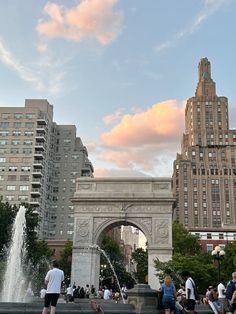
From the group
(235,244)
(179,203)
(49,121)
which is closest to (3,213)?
(235,244)

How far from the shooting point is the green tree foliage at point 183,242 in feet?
174

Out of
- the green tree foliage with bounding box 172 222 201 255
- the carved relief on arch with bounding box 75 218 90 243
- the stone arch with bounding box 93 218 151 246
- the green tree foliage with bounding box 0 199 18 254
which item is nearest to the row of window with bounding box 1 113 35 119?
the green tree foliage with bounding box 0 199 18 254

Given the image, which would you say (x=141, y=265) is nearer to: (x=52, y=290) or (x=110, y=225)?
(x=110, y=225)

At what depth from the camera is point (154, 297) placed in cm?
1438

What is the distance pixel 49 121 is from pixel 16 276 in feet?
204

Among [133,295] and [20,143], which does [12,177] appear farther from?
[133,295]

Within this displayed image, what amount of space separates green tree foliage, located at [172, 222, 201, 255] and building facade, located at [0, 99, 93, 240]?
30508 mm

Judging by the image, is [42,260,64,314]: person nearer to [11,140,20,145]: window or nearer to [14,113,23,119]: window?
[11,140,20,145]: window

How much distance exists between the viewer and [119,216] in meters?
37.0

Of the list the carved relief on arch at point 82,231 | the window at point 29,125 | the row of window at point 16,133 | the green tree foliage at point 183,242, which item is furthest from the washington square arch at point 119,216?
the window at point 29,125

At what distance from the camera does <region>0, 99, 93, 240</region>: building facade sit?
7519 centimetres

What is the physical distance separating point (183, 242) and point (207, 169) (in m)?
50.2

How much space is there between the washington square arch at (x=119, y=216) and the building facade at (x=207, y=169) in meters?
58.5

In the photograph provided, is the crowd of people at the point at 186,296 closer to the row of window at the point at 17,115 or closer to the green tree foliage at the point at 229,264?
the green tree foliage at the point at 229,264
